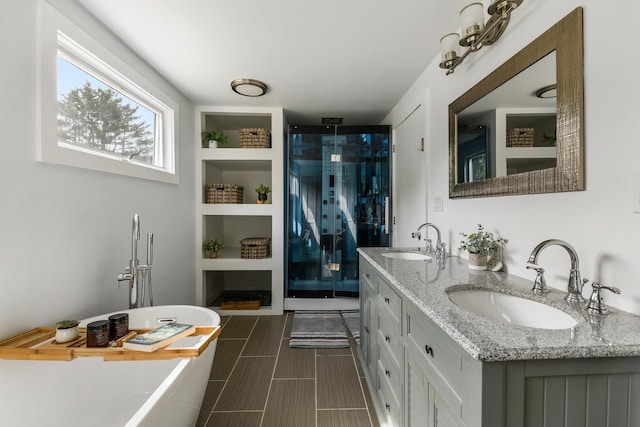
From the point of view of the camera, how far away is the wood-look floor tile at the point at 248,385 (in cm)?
163

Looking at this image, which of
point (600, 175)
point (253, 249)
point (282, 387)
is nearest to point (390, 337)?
point (282, 387)

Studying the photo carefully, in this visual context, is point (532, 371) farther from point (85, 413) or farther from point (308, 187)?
point (308, 187)

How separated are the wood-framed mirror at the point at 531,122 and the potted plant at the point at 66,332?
2223 millimetres

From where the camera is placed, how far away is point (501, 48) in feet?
4.32

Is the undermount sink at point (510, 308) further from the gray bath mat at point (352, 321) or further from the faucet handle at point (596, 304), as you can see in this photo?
the gray bath mat at point (352, 321)

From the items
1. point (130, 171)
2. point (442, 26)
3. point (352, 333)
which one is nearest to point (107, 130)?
point (130, 171)

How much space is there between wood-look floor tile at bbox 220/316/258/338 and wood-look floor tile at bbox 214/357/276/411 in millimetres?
448

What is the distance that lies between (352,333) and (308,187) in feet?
5.45

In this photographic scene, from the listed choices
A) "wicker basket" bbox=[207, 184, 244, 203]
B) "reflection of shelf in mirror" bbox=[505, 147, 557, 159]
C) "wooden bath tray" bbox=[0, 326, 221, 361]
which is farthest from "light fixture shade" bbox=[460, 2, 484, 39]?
"wicker basket" bbox=[207, 184, 244, 203]

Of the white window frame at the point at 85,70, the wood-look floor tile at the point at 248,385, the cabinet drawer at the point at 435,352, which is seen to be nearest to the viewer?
the cabinet drawer at the point at 435,352

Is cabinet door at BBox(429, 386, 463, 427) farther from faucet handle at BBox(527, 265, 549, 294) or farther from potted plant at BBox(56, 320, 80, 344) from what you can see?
potted plant at BBox(56, 320, 80, 344)

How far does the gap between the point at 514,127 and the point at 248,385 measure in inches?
88.1

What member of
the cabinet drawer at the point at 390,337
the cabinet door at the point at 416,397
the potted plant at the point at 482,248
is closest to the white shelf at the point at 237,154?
the cabinet drawer at the point at 390,337

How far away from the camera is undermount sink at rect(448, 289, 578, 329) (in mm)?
889
